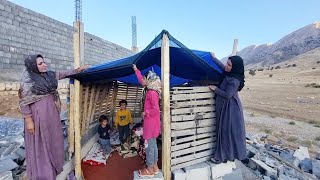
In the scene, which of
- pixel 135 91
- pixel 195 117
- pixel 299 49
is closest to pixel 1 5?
pixel 135 91

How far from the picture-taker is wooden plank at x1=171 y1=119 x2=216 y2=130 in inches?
178

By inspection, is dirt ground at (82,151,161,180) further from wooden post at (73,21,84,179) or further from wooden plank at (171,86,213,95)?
wooden plank at (171,86,213,95)

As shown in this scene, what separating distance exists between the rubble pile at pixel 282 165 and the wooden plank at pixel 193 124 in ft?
5.24

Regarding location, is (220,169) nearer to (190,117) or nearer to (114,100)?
(190,117)

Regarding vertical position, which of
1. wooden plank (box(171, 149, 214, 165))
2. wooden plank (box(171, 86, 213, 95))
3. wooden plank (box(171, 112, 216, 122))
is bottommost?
wooden plank (box(171, 149, 214, 165))

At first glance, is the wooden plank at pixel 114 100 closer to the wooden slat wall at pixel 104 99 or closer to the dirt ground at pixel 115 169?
the wooden slat wall at pixel 104 99

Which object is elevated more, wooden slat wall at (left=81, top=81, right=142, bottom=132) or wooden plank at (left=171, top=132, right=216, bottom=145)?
wooden slat wall at (left=81, top=81, right=142, bottom=132)

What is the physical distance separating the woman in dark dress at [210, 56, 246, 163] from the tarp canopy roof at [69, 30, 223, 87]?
0.45 metres

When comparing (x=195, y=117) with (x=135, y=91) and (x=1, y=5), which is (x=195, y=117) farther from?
(x=1, y=5)

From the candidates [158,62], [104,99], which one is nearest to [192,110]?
[158,62]

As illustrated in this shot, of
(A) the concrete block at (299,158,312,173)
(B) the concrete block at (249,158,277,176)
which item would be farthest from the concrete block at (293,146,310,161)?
(B) the concrete block at (249,158,277,176)

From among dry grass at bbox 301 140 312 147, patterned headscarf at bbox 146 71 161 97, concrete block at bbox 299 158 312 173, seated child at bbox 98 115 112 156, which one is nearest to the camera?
patterned headscarf at bbox 146 71 161 97

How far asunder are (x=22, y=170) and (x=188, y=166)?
2789 millimetres

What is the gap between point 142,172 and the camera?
4305 mm
